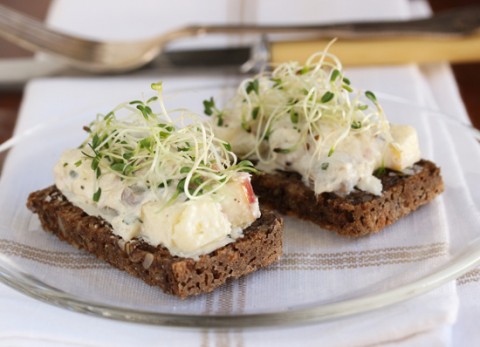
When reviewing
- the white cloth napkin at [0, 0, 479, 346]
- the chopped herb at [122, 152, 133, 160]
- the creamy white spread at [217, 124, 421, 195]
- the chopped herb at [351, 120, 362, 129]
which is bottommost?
the white cloth napkin at [0, 0, 479, 346]

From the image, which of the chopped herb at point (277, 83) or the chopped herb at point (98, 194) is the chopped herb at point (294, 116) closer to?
the chopped herb at point (277, 83)

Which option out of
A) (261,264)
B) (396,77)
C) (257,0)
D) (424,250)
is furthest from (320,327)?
(257,0)

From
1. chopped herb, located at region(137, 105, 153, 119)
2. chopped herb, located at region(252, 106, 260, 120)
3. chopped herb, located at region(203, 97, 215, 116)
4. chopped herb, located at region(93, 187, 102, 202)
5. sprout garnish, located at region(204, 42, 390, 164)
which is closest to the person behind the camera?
chopped herb, located at region(93, 187, 102, 202)

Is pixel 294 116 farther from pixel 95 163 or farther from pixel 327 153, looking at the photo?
pixel 95 163

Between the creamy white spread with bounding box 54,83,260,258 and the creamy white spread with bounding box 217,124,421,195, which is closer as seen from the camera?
the creamy white spread with bounding box 54,83,260,258

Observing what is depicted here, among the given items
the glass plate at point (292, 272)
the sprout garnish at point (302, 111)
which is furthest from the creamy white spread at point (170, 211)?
the sprout garnish at point (302, 111)

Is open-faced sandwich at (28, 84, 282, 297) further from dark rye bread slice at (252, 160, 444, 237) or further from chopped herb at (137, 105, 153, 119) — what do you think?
dark rye bread slice at (252, 160, 444, 237)

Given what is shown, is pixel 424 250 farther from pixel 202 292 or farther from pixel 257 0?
pixel 257 0

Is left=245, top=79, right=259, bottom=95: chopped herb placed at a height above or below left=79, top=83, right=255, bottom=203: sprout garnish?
above

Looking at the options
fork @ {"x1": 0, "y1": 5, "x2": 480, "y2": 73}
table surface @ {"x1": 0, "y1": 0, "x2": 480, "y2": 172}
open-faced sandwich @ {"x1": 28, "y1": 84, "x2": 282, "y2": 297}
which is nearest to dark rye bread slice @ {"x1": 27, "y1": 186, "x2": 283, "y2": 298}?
open-faced sandwich @ {"x1": 28, "y1": 84, "x2": 282, "y2": 297}
